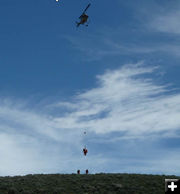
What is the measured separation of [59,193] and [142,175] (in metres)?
13.8

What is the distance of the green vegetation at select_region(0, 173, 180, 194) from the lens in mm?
50719

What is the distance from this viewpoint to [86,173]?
193 ft

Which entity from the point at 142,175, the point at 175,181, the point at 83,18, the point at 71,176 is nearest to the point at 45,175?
the point at 71,176

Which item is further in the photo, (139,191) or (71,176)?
(71,176)

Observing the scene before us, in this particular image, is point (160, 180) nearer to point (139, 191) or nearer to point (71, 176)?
point (139, 191)

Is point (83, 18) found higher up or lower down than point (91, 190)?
higher up

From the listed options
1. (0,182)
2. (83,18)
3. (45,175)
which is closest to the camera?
(83,18)

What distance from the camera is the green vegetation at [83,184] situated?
50.7 metres

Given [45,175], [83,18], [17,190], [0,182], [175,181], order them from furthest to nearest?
[45,175]
[0,182]
[17,190]
[83,18]
[175,181]

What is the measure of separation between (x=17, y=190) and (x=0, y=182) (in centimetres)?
505

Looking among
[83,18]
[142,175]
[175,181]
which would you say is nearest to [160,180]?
[142,175]

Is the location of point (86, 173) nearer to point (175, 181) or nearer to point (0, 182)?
point (0, 182)

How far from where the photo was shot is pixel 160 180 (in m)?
56.2

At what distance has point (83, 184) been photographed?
53188mm
